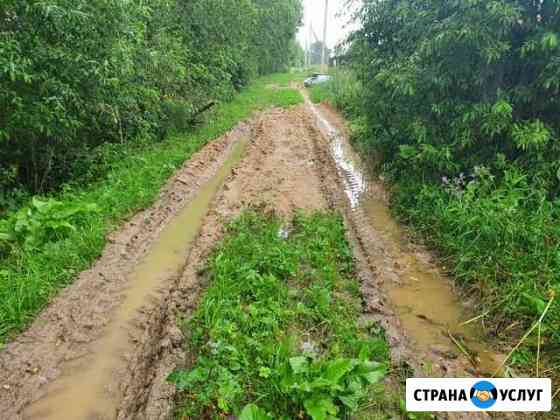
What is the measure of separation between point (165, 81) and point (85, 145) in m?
2.42

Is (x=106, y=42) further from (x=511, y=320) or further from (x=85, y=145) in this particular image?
(x=511, y=320)

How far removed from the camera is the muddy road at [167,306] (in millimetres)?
2855

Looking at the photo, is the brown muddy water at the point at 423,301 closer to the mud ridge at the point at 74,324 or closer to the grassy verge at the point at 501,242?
the grassy verge at the point at 501,242

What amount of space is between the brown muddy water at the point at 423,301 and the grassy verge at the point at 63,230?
3.51 meters

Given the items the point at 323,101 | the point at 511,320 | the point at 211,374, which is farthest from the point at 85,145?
the point at 323,101

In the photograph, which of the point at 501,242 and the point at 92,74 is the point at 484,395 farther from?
the point at 92,74

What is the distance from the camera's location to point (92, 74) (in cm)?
538

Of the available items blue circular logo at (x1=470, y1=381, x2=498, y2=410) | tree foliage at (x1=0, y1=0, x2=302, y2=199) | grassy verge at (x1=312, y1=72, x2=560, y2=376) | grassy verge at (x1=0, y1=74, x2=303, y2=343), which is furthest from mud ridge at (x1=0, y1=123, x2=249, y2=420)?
grassy verge at (x1=312, y1=72, x2=560, y2=376)

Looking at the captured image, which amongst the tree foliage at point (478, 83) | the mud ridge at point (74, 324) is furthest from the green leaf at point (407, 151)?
the mud ridge at point (74, 324)

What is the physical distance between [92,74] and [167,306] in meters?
3.73

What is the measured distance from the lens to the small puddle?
8.98ft

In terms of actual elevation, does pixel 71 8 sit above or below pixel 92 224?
above

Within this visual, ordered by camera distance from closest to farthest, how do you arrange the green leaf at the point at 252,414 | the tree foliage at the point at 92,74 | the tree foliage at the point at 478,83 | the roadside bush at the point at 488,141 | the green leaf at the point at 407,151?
the green leaf at the point at 252,414 < the roadside bush at the point at 488,141 < the tree foliage at the point at 478,83 < the tree foliage at the point at 92,74 < the green leaf at the point at 407,151

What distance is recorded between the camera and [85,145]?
25.1ft
